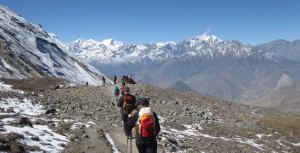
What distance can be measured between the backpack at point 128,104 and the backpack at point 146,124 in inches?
218

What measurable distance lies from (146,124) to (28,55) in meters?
128

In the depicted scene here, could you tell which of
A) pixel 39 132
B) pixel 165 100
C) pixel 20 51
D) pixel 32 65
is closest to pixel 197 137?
pixel 39 132

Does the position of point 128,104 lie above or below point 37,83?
below

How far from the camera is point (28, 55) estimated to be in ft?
445

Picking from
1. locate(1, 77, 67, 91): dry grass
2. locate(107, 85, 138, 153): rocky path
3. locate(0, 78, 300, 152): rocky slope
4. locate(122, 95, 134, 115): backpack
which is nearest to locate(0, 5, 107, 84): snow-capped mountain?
locate(1, 77, 67, 91): dry grass

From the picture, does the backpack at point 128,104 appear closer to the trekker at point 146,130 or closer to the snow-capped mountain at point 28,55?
the trekker at point 146,130

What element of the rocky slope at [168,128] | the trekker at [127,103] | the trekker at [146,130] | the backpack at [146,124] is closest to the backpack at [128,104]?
the trekker at [127,103]

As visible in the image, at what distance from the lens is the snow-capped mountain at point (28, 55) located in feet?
369

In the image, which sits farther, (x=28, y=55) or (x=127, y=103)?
(x=28, y=55)

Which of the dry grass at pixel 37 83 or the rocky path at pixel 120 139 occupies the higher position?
the dry grass at pixel 37 83

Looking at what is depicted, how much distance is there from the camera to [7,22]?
527ft

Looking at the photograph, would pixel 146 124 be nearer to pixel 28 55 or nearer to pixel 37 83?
pixel 37 83

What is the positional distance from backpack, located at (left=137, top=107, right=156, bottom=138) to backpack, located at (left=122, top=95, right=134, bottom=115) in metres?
5.53

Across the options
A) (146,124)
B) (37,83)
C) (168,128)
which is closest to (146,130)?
(146,124)
